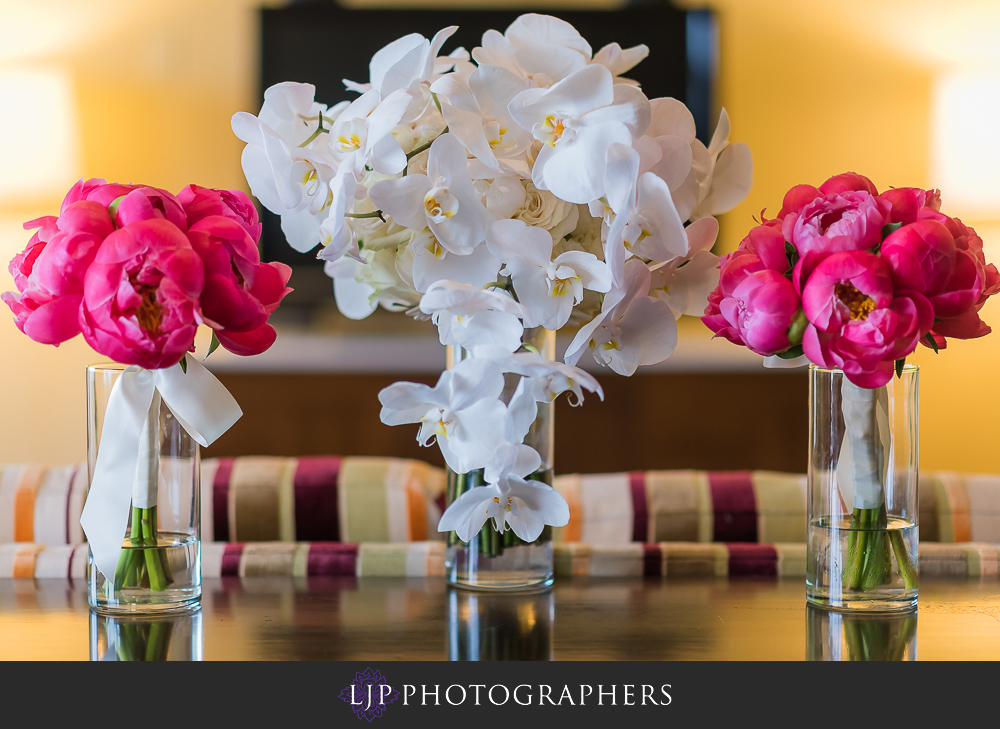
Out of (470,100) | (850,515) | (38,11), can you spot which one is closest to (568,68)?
(470,100)

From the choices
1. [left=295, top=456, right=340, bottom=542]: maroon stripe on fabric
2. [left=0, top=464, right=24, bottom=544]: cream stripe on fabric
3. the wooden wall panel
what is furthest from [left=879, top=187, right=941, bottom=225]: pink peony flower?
the wooden wall panel

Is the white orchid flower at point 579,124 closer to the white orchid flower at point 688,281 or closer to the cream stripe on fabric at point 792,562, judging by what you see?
the white orchid flower at point 688,281

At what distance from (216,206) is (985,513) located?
102 centimetres

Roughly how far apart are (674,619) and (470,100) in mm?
465

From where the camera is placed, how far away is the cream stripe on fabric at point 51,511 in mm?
1175

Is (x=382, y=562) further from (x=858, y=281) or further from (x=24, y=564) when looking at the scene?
(x=858, y=281)

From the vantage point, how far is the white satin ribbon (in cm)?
71

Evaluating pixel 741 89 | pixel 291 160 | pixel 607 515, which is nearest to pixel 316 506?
pixel 607 515

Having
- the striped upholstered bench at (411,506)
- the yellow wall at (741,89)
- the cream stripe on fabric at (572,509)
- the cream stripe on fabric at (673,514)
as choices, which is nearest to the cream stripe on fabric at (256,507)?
the striped upholstered bench at (411,506)

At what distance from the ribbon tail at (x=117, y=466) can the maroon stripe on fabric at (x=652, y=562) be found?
514 millimetres

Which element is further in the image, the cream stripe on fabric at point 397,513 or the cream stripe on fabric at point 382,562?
the cream stripe on fabric at point 397,513

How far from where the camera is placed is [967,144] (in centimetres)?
302

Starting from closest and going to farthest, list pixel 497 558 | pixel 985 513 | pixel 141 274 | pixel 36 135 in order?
pixel 141 274 < pixel 497 558 < pixel 985 513 < pixel 36 135
